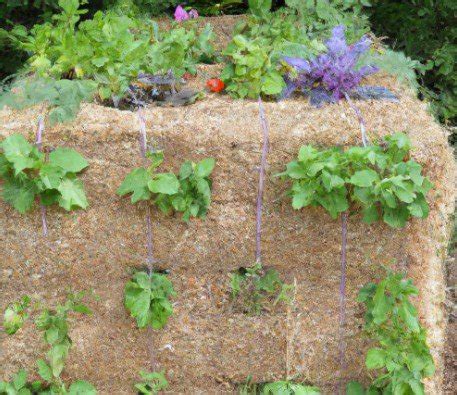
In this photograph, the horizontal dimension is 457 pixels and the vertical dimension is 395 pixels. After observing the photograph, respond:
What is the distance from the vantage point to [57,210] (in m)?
2.52

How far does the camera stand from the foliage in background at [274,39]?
8.69 ft

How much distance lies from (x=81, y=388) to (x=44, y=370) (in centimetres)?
16

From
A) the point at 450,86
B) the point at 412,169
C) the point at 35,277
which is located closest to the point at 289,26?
the point at 412,169

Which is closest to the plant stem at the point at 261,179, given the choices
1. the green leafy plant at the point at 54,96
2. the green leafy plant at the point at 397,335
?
the green leafy plant at the point at 397,335

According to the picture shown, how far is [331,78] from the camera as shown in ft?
8.64

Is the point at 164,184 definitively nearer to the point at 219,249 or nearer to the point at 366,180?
the point at 219,249

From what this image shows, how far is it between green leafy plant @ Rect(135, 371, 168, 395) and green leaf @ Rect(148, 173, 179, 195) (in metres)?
0.71

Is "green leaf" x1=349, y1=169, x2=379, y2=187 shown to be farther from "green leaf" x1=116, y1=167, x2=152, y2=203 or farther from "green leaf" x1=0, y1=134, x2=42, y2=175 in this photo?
"green leaf" x1=0, y1=134, x2=42, y2=175

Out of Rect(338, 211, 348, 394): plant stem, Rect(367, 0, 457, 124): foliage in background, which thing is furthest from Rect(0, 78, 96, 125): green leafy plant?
Rect(367, 0, 457, 124): foliage in background

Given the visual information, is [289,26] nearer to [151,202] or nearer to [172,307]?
[151,202]

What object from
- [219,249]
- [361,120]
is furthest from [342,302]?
[361,120]

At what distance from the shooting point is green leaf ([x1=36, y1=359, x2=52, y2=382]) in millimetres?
2633

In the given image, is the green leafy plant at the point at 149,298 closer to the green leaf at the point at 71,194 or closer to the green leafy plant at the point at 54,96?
the green leaf at the point at 71,194

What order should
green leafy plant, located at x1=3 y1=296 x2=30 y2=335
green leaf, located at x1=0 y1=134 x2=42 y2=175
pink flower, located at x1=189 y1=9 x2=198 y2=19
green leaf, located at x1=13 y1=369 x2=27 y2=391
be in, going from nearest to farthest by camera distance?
green leaf, located at x1=0 y1=134 x2=42 y2=175 < green leafy plant, located at x1=3 y1=296 x2=30 y2=335 < green leaf, located at x1=13 y1=369 x2=27 y2=391 < pink flower, located at x1=189 y1=9 x2=198 y2=19
